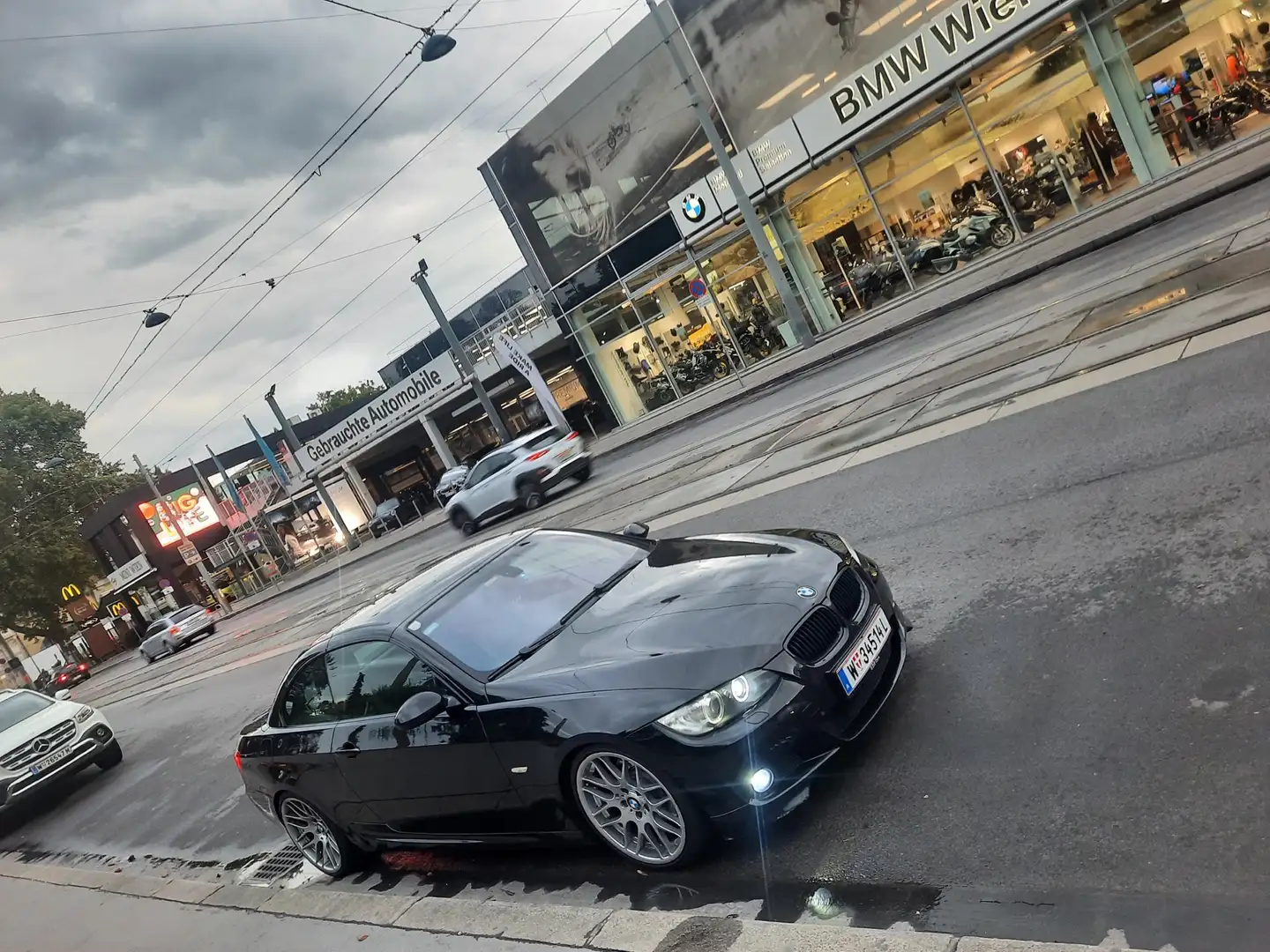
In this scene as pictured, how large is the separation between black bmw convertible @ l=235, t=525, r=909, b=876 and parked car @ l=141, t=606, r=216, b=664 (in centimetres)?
3475

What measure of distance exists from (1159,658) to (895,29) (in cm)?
2175

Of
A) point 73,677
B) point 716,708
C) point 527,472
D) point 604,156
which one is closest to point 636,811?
point 716,708

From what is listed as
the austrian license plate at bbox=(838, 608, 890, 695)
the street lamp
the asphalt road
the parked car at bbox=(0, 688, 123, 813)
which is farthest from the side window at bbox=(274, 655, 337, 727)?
the street lamp

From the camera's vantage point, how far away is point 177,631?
37375mm

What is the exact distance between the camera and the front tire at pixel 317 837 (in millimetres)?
6211

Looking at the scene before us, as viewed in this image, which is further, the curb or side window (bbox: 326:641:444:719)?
side window (bbox: 326:641:444:719)

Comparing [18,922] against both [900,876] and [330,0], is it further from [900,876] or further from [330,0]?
[330,0]

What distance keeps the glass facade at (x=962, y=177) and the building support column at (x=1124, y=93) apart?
2 cm

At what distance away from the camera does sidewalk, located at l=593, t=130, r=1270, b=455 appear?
15273mm

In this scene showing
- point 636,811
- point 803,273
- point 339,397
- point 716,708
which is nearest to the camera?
point 716,708

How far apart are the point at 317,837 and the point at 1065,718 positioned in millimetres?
4843

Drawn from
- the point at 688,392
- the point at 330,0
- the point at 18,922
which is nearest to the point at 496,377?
the point at 688,392

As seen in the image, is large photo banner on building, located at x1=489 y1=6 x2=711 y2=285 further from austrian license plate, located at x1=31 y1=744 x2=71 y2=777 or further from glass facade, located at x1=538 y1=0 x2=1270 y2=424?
austrian license plate, located at x1=31 y1=744 x2=71 y2=777

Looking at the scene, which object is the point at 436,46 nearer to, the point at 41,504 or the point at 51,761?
the point at 51,761
